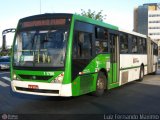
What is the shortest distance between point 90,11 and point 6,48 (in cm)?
2983

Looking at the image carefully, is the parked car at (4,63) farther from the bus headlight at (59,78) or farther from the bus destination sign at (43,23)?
the bus headlight at (59,78)

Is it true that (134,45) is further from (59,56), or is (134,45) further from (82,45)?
(59,56)

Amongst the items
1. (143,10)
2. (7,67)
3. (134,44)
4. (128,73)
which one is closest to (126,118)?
(128,73)

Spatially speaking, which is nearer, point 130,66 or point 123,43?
point 123,43

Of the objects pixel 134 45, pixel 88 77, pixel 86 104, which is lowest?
pixel 86 104

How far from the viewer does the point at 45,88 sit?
30.6ft

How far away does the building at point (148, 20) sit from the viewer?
143 m

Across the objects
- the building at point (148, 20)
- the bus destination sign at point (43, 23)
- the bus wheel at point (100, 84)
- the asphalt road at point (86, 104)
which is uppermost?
the building at point (148, 20)

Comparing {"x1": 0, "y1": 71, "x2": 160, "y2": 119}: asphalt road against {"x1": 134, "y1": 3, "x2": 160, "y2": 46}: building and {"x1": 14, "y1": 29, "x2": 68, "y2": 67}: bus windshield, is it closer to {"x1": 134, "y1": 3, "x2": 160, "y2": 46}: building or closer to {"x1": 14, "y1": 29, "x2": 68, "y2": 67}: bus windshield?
{"x1": 14, "y1": 29, "x2": 68, "y2": 67}: bus windshield

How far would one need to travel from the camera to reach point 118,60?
13.2m

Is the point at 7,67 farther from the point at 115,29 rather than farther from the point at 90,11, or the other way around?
the point at 115,29

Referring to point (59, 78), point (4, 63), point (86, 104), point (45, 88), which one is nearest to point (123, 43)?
point (86, 104)

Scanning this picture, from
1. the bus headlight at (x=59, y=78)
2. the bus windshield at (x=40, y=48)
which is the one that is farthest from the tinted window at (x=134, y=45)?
the bus headlight at (x=59, y=78)

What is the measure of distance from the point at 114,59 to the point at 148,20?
140201 mm
